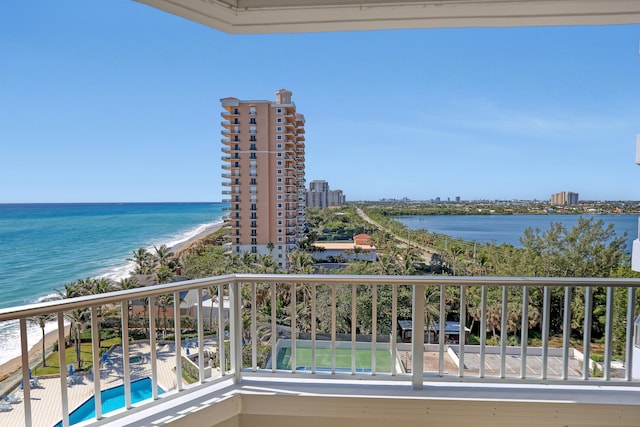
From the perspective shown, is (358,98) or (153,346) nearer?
(153,346)

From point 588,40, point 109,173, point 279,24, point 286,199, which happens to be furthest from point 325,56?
point 109,173

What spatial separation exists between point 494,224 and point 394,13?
14.1 feet

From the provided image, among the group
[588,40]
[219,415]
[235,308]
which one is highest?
[588,40]

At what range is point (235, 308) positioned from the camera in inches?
80.2

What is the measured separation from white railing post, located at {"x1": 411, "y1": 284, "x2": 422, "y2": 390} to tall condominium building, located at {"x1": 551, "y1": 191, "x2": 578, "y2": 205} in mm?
3826

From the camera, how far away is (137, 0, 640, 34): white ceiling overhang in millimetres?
1525

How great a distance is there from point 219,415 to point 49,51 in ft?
56.1

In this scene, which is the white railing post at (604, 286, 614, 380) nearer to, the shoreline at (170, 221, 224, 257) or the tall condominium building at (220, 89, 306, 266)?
the tall condominium building at (220, 89, 306, 266)

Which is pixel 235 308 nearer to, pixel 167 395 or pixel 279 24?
pixel 167 395

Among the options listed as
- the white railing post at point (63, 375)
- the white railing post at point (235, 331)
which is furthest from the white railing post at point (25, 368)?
the white railing post at point (235, 331)

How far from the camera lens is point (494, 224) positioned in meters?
5.10

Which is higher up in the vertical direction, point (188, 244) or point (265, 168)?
point (265, 168)

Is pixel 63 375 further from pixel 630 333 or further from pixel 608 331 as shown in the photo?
pixel 630 333

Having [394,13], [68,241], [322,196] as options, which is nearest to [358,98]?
[322,196]
